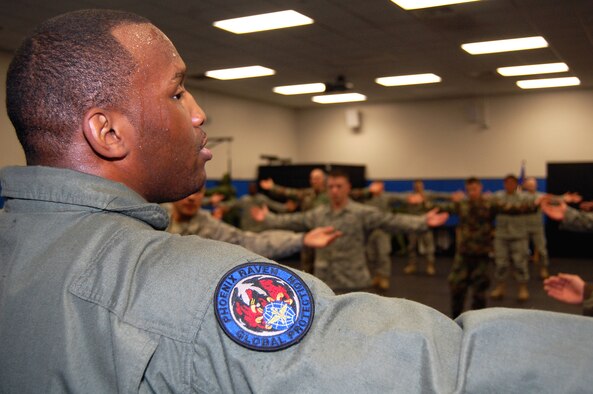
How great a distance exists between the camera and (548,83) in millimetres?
11188

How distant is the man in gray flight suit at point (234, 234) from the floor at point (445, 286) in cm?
344

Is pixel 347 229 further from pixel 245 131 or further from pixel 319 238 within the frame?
pixel 245 131

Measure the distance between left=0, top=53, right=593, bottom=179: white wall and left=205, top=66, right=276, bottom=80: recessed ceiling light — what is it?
1523 millimetres

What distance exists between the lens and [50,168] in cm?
79

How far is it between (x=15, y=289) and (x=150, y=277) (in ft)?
0.56

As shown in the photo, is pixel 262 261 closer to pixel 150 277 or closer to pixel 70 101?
pixel 150 277

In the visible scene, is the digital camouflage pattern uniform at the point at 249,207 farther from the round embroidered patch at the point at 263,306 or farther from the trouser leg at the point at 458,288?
the round embroidered patch at the point at 263,306

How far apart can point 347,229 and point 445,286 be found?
370cm

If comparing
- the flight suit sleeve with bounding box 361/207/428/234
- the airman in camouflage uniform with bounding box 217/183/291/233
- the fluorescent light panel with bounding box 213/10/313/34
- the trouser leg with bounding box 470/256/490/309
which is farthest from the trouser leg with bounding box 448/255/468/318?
the airman in camouflage uniform with bounding box 217/183/291/233

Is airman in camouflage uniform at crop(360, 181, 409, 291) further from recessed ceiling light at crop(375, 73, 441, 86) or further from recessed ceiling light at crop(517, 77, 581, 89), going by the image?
recessed ceiling light at crop(517, 77, 581, 89)

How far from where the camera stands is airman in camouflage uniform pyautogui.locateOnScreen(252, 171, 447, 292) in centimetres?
590

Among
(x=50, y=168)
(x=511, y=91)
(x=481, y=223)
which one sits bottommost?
(x=481, y=223)

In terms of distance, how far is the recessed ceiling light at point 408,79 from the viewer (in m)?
10.6

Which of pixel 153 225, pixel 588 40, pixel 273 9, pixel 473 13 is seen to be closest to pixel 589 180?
pixel 588 40
